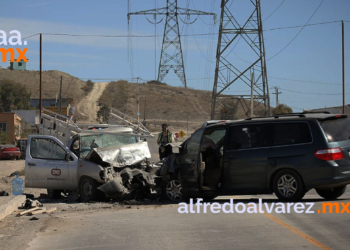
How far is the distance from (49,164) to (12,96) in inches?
3283

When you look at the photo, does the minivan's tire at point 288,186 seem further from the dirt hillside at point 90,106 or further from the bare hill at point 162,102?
the dirt hillside at point 90,106

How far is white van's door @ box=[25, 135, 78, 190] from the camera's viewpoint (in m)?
14.6

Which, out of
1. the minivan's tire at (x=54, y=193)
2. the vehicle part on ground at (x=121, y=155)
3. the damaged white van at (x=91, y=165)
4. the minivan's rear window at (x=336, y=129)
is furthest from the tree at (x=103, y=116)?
the minivan's rear window at (x=336, y=129)

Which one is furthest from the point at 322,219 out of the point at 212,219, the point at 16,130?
the point at 16,130

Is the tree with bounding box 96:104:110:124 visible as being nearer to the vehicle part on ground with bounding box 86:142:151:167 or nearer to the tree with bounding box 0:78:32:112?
the tree with bounding box 0:78:32:112

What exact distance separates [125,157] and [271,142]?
4.62 m

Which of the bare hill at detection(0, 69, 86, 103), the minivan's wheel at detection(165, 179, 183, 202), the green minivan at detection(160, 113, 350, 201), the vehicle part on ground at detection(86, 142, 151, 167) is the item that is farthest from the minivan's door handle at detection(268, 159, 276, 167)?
the bare hill at detection(0, 69, 86, 103)

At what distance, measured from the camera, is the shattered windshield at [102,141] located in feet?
49.1

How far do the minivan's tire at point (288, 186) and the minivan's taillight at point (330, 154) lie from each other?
0.67 m

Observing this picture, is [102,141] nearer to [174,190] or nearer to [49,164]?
[49,164]

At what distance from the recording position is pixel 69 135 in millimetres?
16750

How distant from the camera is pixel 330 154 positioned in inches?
439

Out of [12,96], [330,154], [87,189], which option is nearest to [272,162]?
[330,154]

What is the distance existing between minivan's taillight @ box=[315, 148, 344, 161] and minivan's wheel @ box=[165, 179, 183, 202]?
3368 mm
